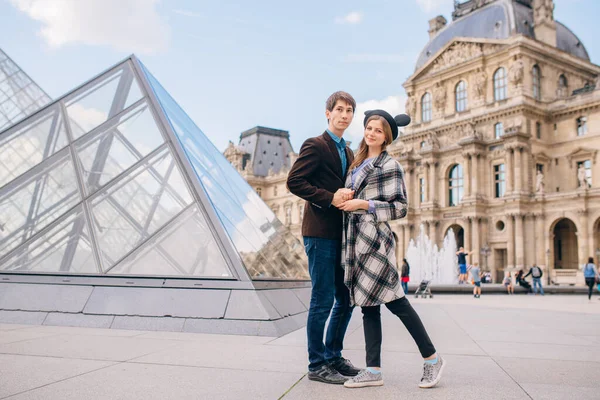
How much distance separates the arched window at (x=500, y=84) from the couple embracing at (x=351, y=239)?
4105 cm

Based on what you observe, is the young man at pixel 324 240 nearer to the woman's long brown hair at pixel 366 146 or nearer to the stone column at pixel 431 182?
the woman's long brown hair at pixel 366 146

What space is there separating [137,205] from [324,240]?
3.86 metres

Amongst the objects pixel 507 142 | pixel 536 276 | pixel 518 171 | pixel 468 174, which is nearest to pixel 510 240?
pixel 518 171

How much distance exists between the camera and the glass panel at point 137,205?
648cm

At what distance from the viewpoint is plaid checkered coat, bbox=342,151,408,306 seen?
3393 mm

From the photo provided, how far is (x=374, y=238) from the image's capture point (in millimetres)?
3436

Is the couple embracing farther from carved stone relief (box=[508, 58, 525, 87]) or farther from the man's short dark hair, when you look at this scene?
carved stone relief (box=[508, 58, 525, 87])

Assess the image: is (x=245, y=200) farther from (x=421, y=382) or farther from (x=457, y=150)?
(x=457, y=150)

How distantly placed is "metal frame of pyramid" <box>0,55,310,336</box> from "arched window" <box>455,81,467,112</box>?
39.3 meters

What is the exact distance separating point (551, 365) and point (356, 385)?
1690 mm

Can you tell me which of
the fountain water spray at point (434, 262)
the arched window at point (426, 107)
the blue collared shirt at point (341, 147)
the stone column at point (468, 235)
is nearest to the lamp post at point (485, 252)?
the stone column at point (468, 235)

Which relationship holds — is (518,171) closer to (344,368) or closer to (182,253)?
(182,253)

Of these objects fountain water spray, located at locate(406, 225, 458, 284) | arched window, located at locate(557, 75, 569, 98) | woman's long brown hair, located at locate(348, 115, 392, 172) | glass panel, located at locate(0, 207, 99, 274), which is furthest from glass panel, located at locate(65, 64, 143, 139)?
arched window, located at locate(557, 75, 569, 98)

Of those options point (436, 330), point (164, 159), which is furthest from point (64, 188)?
point (436, 330)
